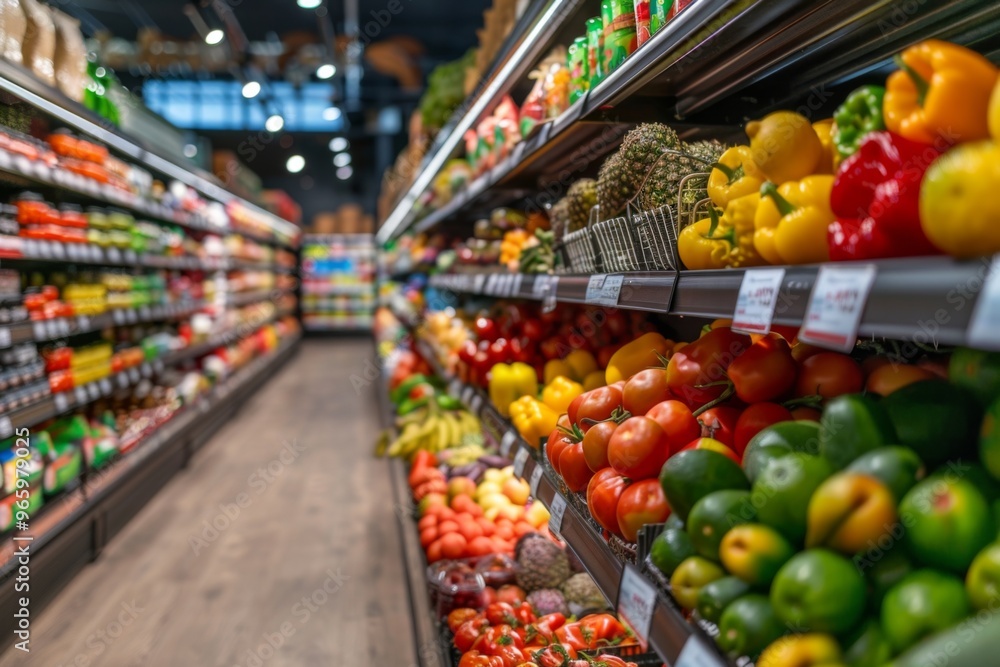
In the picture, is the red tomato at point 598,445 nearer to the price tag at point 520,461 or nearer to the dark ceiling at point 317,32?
the price tag at point 520,461

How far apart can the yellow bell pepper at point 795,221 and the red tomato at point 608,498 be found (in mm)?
518

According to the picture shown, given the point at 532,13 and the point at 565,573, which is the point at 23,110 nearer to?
the point at 532,13

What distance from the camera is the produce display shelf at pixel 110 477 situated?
3044mm

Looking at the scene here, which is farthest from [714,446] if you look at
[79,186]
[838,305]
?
[79,186]

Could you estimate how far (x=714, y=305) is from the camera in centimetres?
115

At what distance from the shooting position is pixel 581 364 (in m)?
2.55

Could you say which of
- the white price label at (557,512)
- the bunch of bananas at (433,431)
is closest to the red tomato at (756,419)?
the white price label at (557,512)

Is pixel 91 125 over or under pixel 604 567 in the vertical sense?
over

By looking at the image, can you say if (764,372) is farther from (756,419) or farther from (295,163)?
(295,163)

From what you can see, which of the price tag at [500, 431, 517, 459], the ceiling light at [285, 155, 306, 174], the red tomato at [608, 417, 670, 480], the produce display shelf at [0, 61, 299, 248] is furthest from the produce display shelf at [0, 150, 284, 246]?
the ceiling light at [285, 155, 306, 174]

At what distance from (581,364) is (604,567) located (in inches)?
49.0

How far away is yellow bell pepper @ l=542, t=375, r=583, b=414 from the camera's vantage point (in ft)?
7.56

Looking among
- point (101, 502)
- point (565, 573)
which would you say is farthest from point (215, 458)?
A: point (565, 573)

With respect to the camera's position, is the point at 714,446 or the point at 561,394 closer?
the point at 714,446
